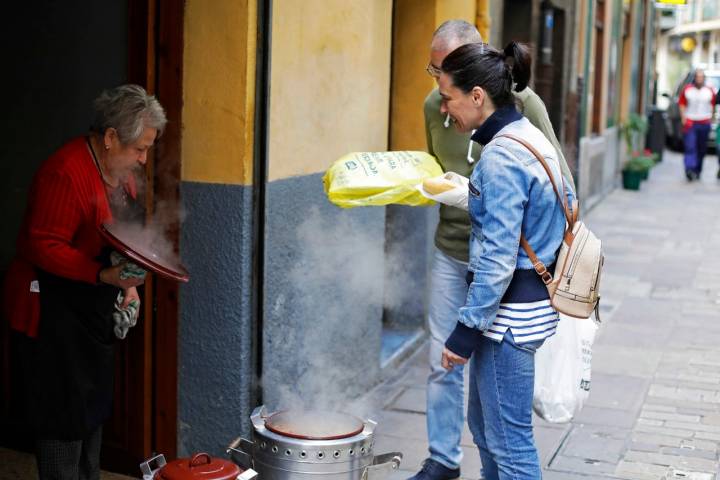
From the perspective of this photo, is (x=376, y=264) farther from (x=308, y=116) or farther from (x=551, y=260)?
(x=551, y=260)

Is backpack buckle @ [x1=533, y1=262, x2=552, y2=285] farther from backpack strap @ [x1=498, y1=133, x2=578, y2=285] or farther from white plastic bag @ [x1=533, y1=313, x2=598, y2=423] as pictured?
white plastic bag @ [x1=533, y1=313, x2=598, y2=423]

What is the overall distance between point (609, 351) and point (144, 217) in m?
3.98

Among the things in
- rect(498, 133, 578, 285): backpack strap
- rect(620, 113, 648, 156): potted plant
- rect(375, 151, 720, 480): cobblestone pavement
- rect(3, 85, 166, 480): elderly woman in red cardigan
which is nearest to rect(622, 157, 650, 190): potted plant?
rect(620, 113, 648, 156): potted plant

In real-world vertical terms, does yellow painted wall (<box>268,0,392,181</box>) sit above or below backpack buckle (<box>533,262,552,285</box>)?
above

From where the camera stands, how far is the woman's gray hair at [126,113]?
3.79 m

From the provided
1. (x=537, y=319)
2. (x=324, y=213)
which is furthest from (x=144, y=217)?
(x=537, y=319)

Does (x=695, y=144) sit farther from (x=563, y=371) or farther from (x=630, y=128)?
(x=563, y=371)

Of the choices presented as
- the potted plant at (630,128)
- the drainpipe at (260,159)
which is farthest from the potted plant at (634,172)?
the drainpipe at (260,159)

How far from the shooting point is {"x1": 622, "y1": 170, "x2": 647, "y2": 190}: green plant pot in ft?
58.0

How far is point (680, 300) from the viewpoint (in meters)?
9.20

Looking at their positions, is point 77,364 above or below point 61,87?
below

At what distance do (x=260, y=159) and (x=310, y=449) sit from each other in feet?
5.29

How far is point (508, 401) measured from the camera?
143 inches

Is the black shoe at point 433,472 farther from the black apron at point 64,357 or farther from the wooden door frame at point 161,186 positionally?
the black apron at point 64,357
